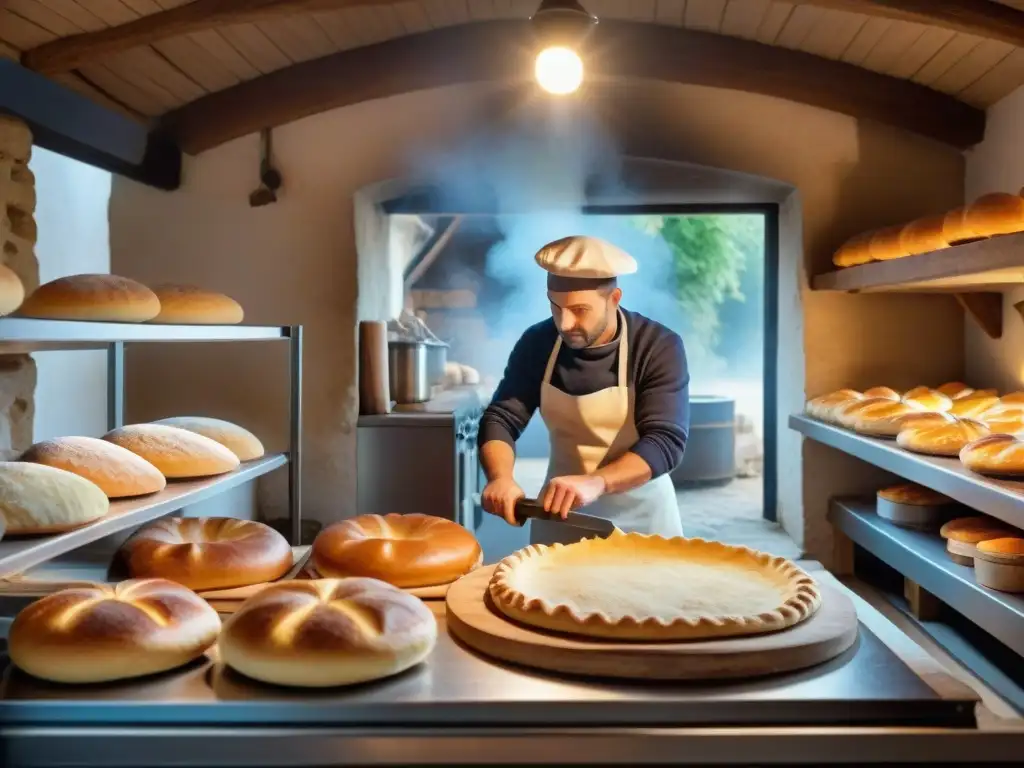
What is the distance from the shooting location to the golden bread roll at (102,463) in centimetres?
175

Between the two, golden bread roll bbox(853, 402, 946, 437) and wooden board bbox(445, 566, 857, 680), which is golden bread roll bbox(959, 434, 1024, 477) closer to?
golden bread roll bbox(853, 402, 946, 437)

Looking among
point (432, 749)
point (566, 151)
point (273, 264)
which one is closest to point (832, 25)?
point (566, 151)

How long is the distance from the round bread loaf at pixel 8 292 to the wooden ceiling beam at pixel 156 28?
56.5 inches

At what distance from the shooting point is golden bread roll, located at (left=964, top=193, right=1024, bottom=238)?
8.50ft

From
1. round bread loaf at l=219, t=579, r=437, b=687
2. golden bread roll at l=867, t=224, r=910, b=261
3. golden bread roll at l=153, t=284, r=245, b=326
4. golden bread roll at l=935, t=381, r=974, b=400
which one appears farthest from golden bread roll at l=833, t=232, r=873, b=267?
round bread loaf at l=219, t=579, r=437, b=687

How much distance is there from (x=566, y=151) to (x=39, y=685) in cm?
315

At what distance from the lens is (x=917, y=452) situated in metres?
2.91

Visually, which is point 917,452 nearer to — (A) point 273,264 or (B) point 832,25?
(B) point 832,25

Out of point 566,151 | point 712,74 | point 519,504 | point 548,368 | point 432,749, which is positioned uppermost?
point 712,74

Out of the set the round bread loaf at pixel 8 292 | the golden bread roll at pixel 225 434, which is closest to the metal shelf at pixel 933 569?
the golden bread roll at pixel 225 434

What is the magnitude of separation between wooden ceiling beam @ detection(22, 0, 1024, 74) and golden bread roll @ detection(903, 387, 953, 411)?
1.25 meters

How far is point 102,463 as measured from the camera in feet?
5.83

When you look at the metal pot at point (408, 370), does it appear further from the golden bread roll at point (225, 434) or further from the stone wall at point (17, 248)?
the golden bread roll at point (225, 434)

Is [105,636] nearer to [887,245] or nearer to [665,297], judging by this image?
[887,245]
